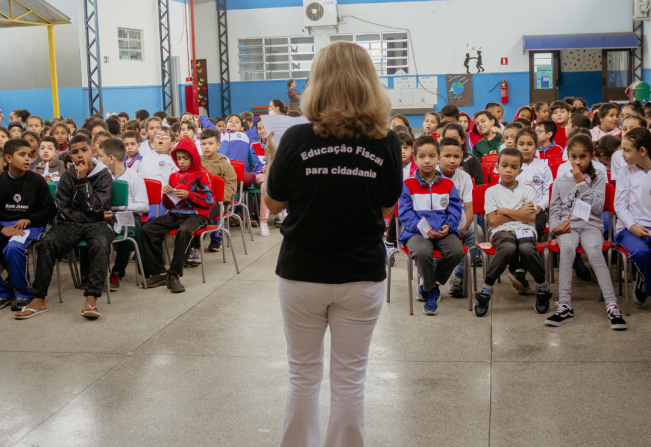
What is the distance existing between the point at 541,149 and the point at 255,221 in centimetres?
351

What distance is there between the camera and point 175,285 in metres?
4.91

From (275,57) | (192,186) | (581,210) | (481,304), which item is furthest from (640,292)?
(275,57)

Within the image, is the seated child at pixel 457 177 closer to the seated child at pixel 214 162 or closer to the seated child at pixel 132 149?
the seated child at pixel 214 162

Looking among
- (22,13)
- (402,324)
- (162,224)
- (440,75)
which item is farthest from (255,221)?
(440,75)

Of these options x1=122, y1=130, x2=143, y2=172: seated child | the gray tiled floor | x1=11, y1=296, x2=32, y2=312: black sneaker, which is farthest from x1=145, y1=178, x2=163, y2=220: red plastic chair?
x1=11, y1=296, x2=32, y2=312: black sneaker

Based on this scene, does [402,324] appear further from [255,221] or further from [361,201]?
[255,221]

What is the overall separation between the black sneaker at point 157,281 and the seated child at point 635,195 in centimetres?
342

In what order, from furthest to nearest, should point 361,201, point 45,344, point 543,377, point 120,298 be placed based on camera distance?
point 120,298 < point 45,344 < point 543,377 < point 361,201

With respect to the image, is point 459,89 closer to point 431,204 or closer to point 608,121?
point 608,121

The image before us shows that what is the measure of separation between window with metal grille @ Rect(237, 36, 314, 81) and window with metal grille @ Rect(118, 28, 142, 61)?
344 centimetres

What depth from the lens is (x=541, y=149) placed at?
593 centimetres

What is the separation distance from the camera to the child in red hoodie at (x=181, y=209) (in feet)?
16.7

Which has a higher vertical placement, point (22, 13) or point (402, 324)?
point (22, 13)

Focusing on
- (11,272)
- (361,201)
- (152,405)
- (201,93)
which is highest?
(201,93)
